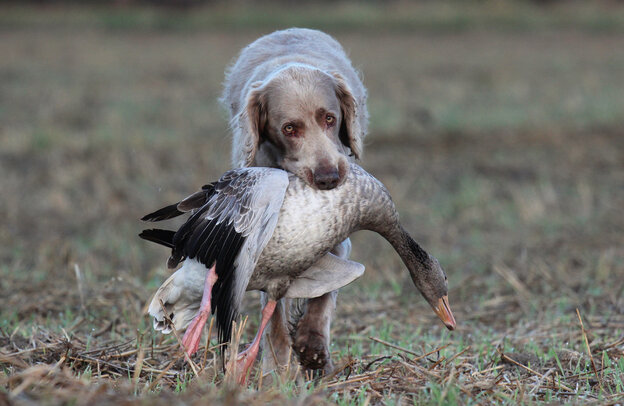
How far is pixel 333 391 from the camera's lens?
11.4 feet

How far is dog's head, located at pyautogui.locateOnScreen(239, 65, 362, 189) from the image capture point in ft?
13.2

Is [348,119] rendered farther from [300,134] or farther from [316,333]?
[316,333]

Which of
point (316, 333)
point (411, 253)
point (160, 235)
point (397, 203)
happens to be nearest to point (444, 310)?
point (411, 253)

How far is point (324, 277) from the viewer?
12.8 feet

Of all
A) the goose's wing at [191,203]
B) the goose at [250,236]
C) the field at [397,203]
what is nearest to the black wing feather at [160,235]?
the goose at [250,236]

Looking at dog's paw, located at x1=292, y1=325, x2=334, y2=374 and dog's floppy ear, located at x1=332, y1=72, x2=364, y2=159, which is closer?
dog's paw, located at x1=292, y1=325, x2=334, y2=374

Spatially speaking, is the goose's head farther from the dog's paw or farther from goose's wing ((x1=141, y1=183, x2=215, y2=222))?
goose's wing ((x1=141, y1=183, x2=215, y2=222))

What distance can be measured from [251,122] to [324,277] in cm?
83

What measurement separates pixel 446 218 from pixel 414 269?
3920 mm

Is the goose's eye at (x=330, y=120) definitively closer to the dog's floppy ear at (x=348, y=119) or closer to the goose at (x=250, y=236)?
the dog's floppy ear at (x=348, y=119)

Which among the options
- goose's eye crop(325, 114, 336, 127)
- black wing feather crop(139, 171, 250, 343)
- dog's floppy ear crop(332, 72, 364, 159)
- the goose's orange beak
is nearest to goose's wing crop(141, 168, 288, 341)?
black wing feather crop(139, 171, 250, 343)

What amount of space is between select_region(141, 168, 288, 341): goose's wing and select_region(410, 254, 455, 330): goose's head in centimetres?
93

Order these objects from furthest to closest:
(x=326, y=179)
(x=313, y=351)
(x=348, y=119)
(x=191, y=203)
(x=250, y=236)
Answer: (x=348, y=119) → (x=313, y=351) → (x=191, y=203) → (x=326, y=179) → (x=250, y=236)

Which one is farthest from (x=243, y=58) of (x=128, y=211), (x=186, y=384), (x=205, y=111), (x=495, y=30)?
(x=495, y=30)
